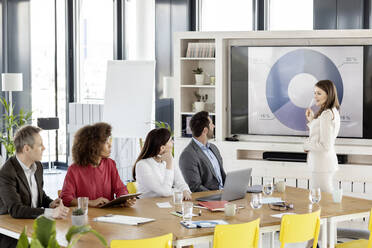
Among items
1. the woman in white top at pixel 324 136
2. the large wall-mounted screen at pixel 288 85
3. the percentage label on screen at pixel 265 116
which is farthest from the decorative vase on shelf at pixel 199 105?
the woman in white top at pixel 324 136

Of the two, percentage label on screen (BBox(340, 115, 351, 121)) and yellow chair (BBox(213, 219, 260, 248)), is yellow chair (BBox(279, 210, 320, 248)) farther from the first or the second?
percentage label on screen (BBox(340, 115, 351, 121))

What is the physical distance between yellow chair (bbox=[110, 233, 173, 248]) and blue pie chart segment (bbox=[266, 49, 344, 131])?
14.5 ft

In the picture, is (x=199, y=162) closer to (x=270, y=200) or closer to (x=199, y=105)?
(x=270, y=200)

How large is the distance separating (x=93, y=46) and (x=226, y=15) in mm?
2648

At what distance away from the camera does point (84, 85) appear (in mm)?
10906

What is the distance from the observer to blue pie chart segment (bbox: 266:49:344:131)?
7.50 m

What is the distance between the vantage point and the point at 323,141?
625 cm

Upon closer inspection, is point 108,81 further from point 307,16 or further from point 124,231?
point 124,231

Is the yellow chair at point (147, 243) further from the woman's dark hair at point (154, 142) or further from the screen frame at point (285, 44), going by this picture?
the screen frame at point (285, 44)

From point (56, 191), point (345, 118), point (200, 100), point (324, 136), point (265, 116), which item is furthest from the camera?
point (56, 191)

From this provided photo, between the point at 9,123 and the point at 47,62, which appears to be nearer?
the point at 9,123

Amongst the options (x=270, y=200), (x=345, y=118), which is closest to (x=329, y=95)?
(x=345, y=118)

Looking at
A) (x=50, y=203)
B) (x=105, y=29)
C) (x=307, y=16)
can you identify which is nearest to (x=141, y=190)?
(x=50, y=203)

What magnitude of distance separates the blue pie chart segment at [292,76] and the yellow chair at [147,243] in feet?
14.5
